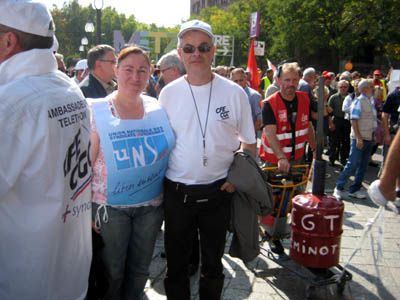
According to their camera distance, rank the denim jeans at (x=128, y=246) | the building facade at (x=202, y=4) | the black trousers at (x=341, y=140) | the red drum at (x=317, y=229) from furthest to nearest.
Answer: the building facade at (x=202, y=4) < the black trousers at (x=341, y=140) < the red drum at (x=317, y=229) < the denim jeans at (x=128, y=246)

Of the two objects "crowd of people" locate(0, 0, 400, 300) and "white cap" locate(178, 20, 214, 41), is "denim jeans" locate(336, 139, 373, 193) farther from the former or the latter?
"white cap" locate(178, 20, 214, 41)

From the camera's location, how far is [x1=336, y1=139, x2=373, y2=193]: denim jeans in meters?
7.03

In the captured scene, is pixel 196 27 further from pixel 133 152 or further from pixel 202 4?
pixel 202 4

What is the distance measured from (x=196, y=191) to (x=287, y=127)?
173cm

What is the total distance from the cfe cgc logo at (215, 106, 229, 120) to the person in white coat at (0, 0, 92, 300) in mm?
1194

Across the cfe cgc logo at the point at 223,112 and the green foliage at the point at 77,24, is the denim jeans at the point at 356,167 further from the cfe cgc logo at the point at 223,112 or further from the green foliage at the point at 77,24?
the green foliage at the point at 77,24

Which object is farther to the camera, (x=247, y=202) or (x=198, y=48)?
(x=247, y=202)

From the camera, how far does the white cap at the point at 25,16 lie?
1608 mm

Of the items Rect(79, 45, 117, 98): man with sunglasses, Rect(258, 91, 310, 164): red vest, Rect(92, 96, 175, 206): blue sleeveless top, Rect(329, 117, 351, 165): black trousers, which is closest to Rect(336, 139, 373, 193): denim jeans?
Rect(329, 117, 351, 165): black trousers

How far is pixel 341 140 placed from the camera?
9672 mm

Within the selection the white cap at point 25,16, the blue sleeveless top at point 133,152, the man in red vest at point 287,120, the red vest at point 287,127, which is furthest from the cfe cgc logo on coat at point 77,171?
the red vest at point 287,127

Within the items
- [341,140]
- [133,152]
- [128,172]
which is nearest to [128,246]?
[128,172]

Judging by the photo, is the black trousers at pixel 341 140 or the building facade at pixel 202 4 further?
the building facade at pixel 202 4

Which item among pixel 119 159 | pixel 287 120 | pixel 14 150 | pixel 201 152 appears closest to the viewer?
pixel 14 150
